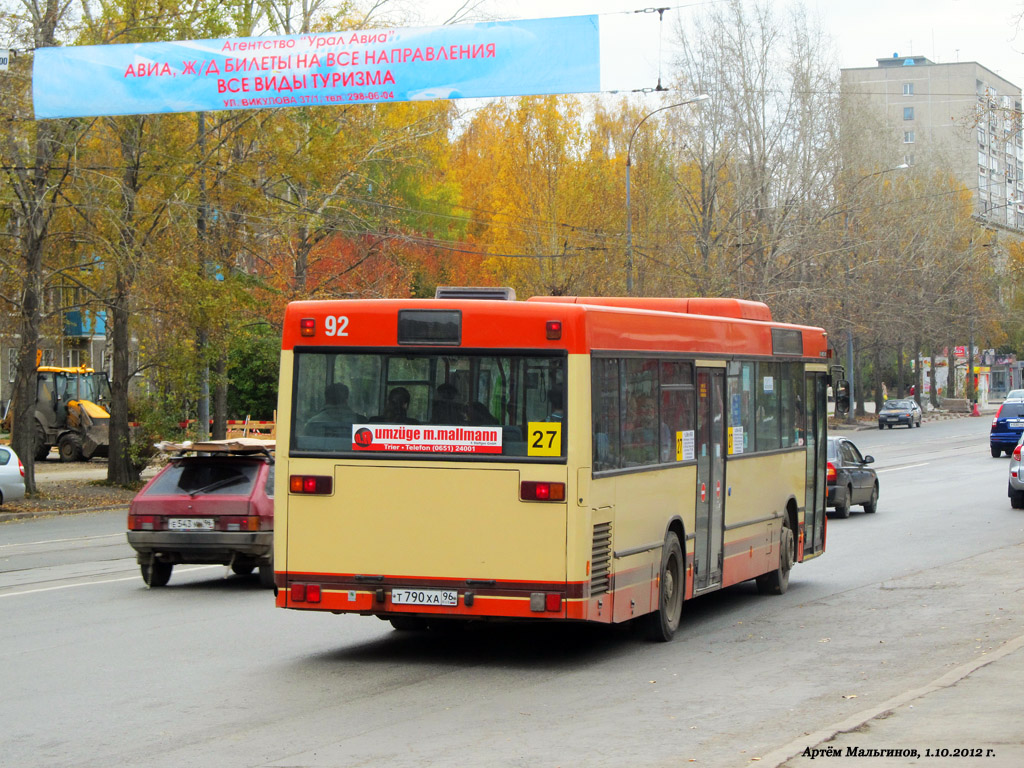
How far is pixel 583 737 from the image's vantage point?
291 inches

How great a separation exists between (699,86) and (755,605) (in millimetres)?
43412

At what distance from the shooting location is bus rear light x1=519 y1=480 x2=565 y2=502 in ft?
30.9

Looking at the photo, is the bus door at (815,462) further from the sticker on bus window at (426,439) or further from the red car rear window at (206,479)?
the sticker on bus window at (426,439)

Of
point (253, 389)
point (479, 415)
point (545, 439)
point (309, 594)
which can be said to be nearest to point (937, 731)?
point (545, 439)

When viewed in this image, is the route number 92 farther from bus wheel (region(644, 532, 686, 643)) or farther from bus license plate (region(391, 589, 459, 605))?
bus wheel (region(644, 532, 686, 643))

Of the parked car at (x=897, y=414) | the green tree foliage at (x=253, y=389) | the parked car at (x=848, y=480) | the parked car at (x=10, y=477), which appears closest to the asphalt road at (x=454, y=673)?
the parked car at (x=848, y=480)

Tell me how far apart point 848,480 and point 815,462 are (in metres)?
8.97

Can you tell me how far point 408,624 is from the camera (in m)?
11.6

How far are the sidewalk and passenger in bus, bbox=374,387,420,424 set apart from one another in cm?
385

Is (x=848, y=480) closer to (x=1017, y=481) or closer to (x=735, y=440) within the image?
(x=1017, y=481)

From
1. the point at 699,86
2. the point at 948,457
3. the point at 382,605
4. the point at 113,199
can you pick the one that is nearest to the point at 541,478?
the point at 382,605

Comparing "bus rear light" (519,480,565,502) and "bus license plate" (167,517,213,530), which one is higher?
"bus rear light" (519,480,565,502)

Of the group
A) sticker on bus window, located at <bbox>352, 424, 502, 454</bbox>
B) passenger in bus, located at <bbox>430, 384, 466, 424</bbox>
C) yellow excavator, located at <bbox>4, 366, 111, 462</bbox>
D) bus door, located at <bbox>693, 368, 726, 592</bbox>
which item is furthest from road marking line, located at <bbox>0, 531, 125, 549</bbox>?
yellow excavator, located at <bbox>4, 366, 111, 462</bbox>

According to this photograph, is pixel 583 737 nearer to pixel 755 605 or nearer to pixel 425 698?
pixel 425 698
